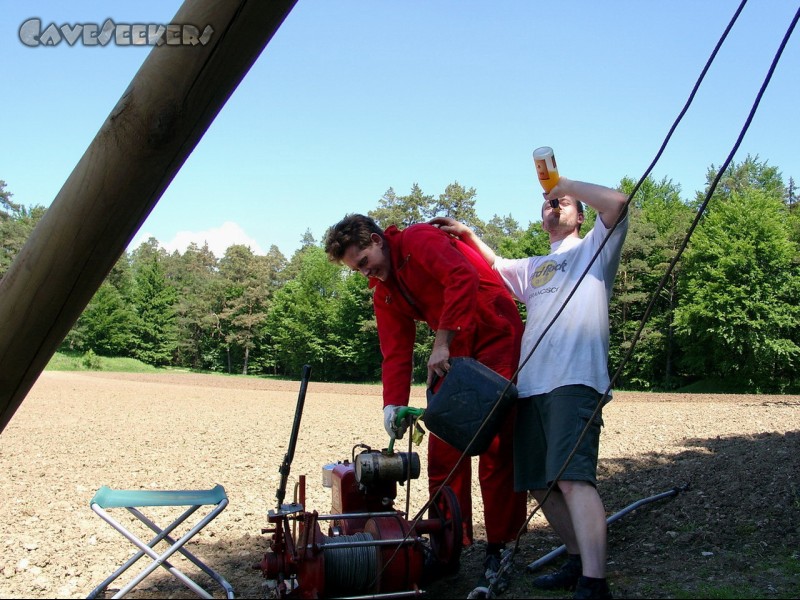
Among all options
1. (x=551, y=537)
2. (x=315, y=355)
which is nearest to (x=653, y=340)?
(x=315, y=355)

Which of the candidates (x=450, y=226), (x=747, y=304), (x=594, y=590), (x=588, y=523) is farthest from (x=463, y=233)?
(x=747, y=304)

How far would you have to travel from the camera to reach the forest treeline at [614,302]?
38406 millimetres

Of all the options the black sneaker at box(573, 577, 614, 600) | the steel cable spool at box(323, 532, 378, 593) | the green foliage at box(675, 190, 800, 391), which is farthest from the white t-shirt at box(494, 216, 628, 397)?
the green foliage at box(675, 190, 800, 391)

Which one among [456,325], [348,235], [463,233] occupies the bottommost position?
[456,325]

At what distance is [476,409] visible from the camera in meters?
3.45

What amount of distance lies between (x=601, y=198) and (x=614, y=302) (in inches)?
1637

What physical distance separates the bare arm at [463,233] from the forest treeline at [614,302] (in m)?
17.0

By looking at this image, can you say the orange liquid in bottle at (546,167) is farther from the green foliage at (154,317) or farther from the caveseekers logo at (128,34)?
the green foliage at (154,317)

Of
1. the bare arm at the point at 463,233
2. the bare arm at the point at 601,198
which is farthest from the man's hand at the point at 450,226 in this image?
the bare arm at the point at 601,198

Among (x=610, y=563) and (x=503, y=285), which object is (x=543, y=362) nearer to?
(x=503, y=285)

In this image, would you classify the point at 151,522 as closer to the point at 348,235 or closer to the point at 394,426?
the point at 394,426

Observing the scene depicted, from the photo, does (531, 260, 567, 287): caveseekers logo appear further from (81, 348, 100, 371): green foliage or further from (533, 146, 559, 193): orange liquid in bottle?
(81, 348, 100, 371): green foliage

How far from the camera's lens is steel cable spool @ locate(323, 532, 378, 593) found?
3.38 metres

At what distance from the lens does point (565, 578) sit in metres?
Result: 3.72
